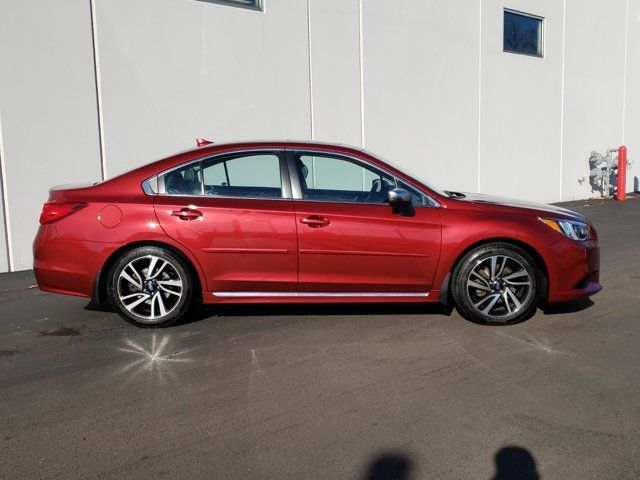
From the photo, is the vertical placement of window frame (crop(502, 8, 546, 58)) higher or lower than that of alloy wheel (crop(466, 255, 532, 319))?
higher

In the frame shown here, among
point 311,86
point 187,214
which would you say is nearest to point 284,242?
point 187,214

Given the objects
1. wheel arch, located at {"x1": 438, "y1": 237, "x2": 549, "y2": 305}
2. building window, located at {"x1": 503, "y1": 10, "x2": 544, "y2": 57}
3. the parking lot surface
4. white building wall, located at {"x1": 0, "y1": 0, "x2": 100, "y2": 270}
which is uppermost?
building window, located at {"x1": 503, "y1": 10, "x2": 544, "y2": 57}

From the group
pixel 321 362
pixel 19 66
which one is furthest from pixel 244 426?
pixel 19 66

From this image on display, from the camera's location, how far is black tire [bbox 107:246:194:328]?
15.7 feet

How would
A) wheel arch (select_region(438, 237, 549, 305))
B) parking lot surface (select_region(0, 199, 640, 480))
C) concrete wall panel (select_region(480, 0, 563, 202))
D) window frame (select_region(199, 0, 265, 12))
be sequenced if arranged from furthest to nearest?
concrete wall panel (select_region(480, 0, 563, 202))
window frame (select_region(199, 0, 265, 12))
wheel arch (select_region(438, 237, 549, 305))
parking lot surface (select_region(0, 199, 640, 480))

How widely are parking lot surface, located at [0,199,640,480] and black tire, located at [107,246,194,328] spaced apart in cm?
16

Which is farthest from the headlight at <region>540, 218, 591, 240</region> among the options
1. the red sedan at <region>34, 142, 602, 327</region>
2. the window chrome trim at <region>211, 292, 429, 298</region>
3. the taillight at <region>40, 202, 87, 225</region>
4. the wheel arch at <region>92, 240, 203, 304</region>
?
the taillight at <region>40, 202, 87, 225</region>

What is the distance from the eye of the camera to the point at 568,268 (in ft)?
16.0

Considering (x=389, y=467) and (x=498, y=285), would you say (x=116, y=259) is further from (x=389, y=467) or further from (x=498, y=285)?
(x=498, y=285)

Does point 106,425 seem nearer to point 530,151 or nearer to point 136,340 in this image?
point 136,340

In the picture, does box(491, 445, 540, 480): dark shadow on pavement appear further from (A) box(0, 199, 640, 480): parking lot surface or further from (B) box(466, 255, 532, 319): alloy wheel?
(B) box(466, 255, 532, 319): alloy wheel

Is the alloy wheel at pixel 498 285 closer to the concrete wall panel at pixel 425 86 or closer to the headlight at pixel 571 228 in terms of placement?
the headlight at pixel 571 228

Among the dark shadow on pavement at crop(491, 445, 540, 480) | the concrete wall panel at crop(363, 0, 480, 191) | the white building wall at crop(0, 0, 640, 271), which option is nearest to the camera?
the dark shadow on pavement at crop(491, 445, 540, 480)

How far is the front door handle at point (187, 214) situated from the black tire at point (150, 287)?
312mm
